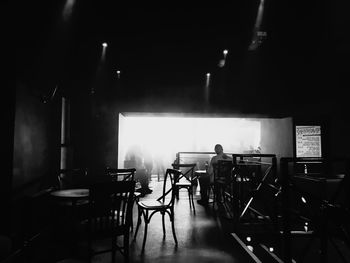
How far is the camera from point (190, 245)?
3.27 metres

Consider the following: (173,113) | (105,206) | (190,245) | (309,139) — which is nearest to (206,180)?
(173,113)

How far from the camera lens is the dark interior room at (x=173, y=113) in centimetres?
287

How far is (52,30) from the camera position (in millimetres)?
3781

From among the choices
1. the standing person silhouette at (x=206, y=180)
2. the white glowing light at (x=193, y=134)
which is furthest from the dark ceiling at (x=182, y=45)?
the white glowing light at (x=193, y=134)

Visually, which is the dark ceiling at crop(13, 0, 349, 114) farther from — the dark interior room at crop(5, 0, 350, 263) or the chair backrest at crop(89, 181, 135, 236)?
the chair backrest at crop(89, 181, 135, 236)

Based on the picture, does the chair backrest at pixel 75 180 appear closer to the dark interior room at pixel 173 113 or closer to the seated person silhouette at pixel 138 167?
the dark interior room at pixel 173 113

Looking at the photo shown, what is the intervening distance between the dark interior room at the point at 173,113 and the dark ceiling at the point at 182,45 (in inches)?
1.1

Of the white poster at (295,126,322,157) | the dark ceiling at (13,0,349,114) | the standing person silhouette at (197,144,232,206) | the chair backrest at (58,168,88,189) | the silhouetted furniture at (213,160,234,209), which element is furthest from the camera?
the white poster at (295,126,322,157)

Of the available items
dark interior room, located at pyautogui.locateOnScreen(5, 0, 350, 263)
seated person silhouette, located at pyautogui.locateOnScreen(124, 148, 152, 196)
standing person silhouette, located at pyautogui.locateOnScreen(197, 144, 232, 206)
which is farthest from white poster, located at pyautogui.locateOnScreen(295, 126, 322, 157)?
seated person silhouette, located at pyautogui.locateOnScreen(124, 148, 152, 196)

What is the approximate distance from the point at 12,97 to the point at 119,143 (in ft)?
13.0

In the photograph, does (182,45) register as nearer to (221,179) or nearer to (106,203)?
(221,179)

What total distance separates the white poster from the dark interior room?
28 mm

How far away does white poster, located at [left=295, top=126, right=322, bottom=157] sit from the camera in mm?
7094

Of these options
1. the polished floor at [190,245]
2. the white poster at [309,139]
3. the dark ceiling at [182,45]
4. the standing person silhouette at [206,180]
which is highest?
the dark ceiling at [182,45]
